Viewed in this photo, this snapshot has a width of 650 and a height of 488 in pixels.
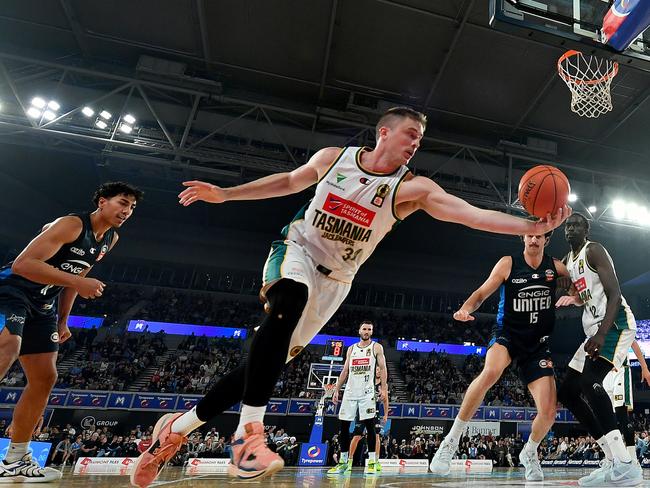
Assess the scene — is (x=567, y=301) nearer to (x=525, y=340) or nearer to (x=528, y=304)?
(x=528, y=304)

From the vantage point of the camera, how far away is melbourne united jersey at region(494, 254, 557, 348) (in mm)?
4219

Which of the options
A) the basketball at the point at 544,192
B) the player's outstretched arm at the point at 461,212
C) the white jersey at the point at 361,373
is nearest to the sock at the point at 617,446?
the basketball at the point at 544,192

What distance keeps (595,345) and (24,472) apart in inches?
196

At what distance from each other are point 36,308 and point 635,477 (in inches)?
208

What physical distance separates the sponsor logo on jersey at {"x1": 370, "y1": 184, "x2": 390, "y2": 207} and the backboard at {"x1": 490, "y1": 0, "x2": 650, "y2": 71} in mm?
3892

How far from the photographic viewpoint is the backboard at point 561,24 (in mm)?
5172

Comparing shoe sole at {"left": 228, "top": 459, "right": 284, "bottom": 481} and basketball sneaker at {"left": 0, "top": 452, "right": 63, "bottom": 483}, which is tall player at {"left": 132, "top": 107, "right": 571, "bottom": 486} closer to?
shoe sole at {"left": 228, "top": 459, "right": 284, "bottom": 481}

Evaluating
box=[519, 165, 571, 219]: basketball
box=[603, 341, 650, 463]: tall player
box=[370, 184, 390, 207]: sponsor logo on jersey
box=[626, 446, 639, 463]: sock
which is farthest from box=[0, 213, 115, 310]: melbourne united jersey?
box=[603, 341, 650, 463]: tall player

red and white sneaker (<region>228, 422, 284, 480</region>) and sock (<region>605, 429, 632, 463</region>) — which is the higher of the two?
sock (<region>605, 429, 632, 463</region>)

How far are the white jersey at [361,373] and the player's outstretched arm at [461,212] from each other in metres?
5.40

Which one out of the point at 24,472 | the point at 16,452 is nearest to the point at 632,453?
the point at 24,472

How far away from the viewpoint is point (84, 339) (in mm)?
19828

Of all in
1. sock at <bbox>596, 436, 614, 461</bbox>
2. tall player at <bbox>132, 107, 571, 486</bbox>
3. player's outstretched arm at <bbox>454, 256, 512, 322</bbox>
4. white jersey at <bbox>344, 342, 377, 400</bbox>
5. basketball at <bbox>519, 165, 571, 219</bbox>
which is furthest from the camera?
white jersey at <bbox>344, 342, 377, 400</bbox>

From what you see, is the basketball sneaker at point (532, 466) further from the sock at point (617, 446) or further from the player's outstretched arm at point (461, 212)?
the player's outstretched arm at point (461, 212)
